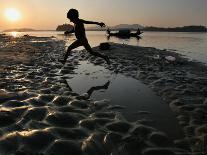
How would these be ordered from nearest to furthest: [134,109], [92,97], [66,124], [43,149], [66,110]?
[43,149] < [66,124] < [66,110] < [134,109] < [92,97]

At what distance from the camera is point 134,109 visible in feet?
22.3

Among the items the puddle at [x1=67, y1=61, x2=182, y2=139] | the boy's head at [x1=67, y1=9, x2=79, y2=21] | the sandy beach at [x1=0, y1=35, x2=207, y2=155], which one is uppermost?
the boy's head at [x1=67, y1=9, x2=79, y2=21]

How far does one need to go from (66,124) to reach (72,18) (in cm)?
821

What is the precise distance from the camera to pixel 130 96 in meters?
8.23

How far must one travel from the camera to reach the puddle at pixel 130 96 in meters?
5.98

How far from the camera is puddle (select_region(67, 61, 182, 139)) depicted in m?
5.98

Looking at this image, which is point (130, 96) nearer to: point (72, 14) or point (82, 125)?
point (82, 125)

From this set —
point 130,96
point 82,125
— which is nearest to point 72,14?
point 130,96

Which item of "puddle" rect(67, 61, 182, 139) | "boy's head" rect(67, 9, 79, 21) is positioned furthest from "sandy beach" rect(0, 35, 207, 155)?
"boy's head" rect(67, 9, 79, 21)

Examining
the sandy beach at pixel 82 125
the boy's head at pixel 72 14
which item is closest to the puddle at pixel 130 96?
the sandy beach at pixel 82 125

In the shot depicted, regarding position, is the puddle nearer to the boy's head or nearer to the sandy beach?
the sandy beach

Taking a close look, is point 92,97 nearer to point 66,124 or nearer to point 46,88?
point 46,88

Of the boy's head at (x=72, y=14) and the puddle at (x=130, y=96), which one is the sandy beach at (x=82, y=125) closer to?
the puddle at (x=130, y=96)

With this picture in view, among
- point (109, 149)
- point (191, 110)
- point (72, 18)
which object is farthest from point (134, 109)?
point (72, 18)
